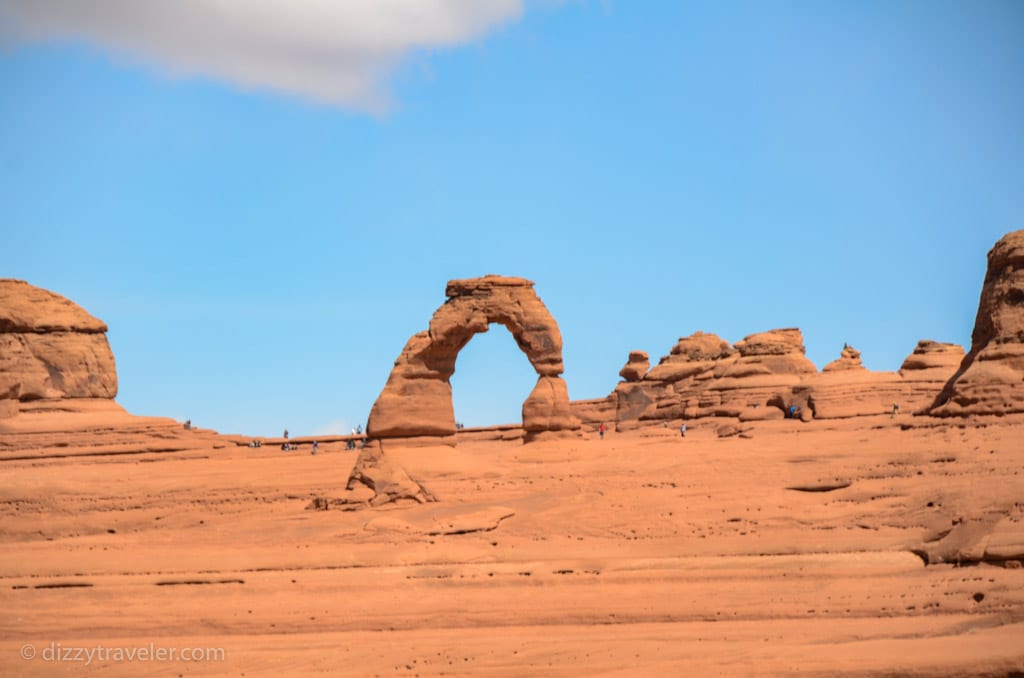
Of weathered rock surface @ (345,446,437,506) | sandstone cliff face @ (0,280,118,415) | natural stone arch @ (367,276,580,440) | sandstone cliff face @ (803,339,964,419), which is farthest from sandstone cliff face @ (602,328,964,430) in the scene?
Result: sandstone cliff face @ (0,280,118,415)

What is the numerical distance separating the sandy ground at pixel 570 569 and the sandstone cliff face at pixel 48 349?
1525cm

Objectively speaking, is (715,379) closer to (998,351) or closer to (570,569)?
(998,351)

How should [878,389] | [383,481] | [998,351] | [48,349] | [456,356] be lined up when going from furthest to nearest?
[48,349]
[878,389]
[456,356]
[383,481]
[998,351]

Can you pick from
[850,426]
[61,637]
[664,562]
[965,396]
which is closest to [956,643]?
[664,562]

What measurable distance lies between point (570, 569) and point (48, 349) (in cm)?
3144

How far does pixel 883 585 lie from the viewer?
20891 millimetres

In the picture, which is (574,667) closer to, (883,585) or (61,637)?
(883,585)

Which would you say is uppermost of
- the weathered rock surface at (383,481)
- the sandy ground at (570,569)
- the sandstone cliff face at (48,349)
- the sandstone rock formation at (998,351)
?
the sandstone cliff face at (48,349)

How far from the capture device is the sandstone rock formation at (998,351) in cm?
2762

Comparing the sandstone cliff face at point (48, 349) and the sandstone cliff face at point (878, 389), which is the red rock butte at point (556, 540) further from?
the sandstone cliff face at point (48, 349)

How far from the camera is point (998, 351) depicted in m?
28.2

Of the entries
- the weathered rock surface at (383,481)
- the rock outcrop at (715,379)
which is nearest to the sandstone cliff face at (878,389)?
the rock outcrop at (715,379)

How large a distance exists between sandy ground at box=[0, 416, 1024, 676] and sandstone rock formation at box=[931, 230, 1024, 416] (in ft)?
2.09

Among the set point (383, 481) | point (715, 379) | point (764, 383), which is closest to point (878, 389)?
point (764, 383)
